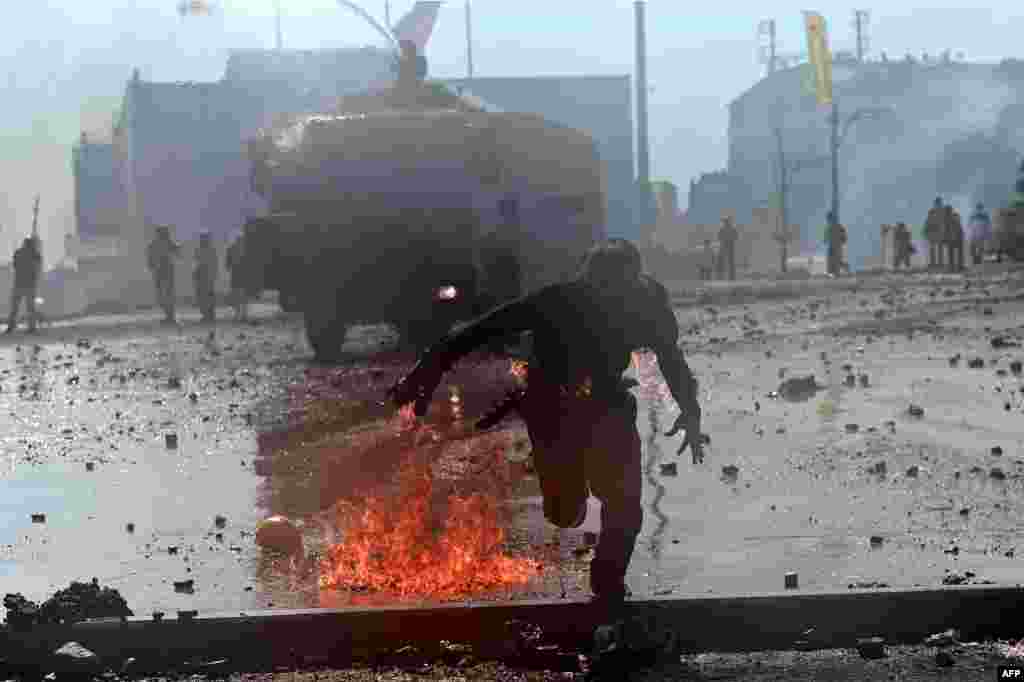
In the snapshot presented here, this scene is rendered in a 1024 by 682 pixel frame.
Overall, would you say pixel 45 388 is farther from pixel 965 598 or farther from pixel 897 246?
pixel 897 246

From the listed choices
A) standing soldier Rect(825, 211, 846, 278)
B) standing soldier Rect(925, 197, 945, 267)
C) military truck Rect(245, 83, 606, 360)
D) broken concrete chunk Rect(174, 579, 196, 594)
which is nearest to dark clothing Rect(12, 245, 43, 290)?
military truck Rect(245, 83, 606, 360)

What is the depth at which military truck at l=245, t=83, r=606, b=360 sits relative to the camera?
60.6 ft

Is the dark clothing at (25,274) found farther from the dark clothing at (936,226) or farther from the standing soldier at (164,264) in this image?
the dark clothing at (936,226)

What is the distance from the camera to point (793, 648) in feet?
19.8

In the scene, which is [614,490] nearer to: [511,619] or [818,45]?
[511,619]

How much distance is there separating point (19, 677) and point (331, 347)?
1377cm

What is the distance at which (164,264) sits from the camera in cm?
3216

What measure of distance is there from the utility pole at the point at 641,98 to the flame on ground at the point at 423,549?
53.3 metres

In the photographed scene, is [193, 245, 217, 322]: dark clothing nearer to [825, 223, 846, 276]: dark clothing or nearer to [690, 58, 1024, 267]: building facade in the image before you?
[825, 223, 846, 276]: dark clothing

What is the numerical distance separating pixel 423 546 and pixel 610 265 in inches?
83.4

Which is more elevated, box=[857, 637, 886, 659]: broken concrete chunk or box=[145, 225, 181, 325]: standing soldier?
box=[145, 225, 181, 325]: standing soldier

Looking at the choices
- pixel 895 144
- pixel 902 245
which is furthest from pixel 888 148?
pixel 902 245

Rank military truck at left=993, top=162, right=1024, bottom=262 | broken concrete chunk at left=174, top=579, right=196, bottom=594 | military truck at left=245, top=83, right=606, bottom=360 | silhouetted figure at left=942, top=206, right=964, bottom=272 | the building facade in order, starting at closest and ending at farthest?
broken concrete chunk at left=174, top=579, right=196, bottom=594
military truck at left=245, top=83, right=606, bottom=360
military truck at left=993, top=162, right=1024, bottom=262
silhouetted figure at left=942, top=206, right=964, bottom=272
the building facade

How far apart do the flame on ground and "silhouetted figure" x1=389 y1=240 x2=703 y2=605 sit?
759mm
